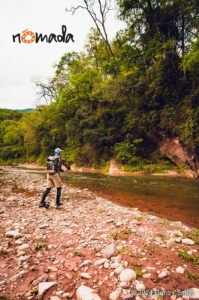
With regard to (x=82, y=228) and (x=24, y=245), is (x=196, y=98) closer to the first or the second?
(x=82, y=228)

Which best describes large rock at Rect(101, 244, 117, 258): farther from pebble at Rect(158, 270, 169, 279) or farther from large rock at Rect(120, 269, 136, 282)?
pebble at Rect(158, 270, 169, 279)

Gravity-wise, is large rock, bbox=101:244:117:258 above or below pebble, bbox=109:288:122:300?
below

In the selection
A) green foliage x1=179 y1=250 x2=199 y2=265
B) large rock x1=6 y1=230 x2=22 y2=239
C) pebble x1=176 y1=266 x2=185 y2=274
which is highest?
pebble x1=176 y1=266 x2=185 y2=274

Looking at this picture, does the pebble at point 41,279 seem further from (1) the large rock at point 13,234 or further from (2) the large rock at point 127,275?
(1) the large rock at point 13,234

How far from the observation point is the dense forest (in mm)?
18391

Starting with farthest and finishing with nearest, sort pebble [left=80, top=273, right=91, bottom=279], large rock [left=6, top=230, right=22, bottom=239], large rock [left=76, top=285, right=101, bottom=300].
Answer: large rock [left=6, top=230, right=22, bottom=239], pebble [left=80, top=273, right=91, bottom=279], large rock [left=76, top=285, right=101, bottom=300]

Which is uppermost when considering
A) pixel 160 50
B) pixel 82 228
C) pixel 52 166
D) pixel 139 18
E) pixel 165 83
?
pixel 139 18

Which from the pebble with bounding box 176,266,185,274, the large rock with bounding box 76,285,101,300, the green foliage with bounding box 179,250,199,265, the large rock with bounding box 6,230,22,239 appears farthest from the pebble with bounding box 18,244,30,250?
the green foliage with bounding box 179,250,199,265

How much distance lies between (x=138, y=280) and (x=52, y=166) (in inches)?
206

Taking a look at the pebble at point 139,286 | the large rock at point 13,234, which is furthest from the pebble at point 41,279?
the large rock at point 13,234

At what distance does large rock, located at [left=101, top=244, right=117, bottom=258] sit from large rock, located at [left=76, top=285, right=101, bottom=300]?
944 mm

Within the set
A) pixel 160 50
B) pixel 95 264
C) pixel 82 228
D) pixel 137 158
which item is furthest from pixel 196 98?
pixel 95 264

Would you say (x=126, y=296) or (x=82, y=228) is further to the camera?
A: (x=82, y=228)

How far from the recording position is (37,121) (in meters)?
45.4
